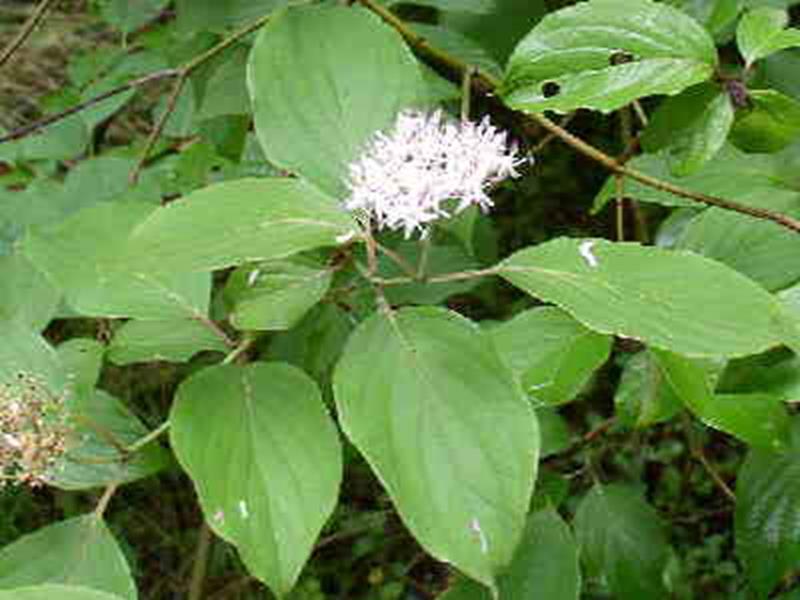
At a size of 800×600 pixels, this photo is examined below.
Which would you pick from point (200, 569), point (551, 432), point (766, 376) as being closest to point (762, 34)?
point (766, 376)

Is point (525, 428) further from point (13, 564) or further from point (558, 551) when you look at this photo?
point (13, 564)

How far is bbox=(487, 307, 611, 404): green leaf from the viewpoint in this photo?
860 millimetres

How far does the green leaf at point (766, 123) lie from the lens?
865 mm

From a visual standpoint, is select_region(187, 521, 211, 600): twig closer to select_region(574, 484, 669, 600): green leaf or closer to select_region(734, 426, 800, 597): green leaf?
select_region(574, 484, 669, 600): green leaf

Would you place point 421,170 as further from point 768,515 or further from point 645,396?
point 768,515

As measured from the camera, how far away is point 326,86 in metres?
0.86

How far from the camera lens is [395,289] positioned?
1.18 meters

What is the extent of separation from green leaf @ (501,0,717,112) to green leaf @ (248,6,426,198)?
0.32 feet

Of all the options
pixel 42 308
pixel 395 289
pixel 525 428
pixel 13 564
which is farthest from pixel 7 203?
pixel 525 428

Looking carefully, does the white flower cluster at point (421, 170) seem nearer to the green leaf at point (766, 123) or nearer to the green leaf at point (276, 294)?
the green leaf at point (276, 294)

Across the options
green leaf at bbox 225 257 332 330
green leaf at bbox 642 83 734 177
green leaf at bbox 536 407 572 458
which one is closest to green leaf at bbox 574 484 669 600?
green leaf at bbox 536 407 572 458

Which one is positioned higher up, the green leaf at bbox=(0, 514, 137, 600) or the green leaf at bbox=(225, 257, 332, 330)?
the green leaf at bbox=(225, 257, 332, 330)

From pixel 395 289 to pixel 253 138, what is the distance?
9.0 inches

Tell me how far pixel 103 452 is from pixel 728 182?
1.92ft
